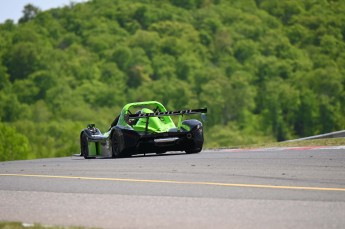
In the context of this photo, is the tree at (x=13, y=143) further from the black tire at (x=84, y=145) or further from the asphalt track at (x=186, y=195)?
the asphalt track at (x=186, y=195)

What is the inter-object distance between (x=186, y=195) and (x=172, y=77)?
166 metres

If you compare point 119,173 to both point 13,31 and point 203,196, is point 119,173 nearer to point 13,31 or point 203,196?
point 203,196

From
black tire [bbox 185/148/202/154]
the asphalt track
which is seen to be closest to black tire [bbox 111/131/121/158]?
→ black tire [bbox 185/148/202/154]

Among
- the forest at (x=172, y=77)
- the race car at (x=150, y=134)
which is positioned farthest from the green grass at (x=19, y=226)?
the forest at (x=172, y=77)

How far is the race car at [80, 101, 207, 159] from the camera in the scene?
2033 cm

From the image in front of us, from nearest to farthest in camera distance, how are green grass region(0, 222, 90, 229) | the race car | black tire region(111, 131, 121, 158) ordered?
green grass region(0, 222, 90, 229), the race car, black tire region(111, 131, 121, 158)

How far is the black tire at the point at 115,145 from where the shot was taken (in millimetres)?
20766

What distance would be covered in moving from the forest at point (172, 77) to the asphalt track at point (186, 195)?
122 m

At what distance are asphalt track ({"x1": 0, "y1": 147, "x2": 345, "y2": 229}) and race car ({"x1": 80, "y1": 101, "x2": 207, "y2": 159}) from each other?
12.8 feet

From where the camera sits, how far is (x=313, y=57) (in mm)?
182125

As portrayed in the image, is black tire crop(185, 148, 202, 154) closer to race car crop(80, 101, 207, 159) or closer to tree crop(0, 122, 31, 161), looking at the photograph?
race car crop(80, 101, 207, 159)

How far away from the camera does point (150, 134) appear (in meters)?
20.4

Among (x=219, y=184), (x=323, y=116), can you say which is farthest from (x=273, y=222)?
(x=323, y=116)

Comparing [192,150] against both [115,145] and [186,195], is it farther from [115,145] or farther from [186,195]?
[186,195]
